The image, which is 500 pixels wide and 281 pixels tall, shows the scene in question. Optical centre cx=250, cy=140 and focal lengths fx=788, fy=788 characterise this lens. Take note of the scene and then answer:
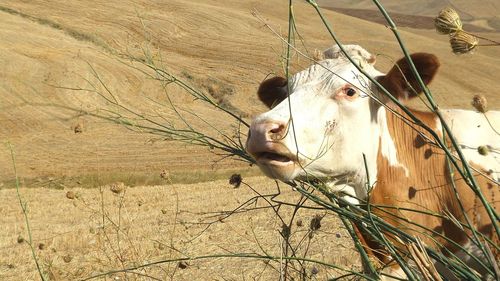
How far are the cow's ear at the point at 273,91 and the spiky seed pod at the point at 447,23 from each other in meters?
2.74

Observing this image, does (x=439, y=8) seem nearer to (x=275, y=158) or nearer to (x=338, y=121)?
(x=338, y=121)

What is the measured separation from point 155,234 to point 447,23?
1139 centimetres

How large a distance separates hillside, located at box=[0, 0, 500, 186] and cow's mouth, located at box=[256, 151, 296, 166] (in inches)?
819

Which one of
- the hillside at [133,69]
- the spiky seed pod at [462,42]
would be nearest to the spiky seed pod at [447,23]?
the spiky seed pod at [462,42]

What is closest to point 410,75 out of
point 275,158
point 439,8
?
point 275,158

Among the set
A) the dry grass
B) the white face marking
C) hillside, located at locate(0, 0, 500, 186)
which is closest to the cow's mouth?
the white face marking

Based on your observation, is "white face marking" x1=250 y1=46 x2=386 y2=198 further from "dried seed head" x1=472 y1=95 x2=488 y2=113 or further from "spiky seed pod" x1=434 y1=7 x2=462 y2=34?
"spiky seed pod" x1=434 y1=7 x2=462 y2=34

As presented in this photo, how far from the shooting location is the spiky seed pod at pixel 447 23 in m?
1.63

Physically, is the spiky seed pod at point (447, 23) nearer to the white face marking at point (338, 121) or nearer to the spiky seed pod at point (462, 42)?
the spiky seed pod at point (462, 42)

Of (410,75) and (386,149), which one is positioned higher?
(410,75)

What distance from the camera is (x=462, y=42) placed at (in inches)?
65.4

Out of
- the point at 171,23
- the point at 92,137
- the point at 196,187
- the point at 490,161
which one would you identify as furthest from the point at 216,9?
the point at 490,161

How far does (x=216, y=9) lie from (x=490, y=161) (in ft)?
202

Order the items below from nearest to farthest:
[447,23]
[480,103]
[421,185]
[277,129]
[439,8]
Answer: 1. [447,23]
2. [480,103]
3. [277,129]
4. [421,185]
5. [439,8]
